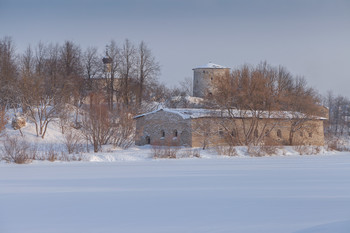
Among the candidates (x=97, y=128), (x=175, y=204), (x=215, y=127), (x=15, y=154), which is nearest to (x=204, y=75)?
(x=215, y=127)

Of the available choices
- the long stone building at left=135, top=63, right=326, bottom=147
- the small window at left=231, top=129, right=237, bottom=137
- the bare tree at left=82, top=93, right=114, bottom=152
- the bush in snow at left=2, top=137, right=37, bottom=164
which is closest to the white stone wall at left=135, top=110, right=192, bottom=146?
the long stone building at left=135, top=63, right=326, bottom=147

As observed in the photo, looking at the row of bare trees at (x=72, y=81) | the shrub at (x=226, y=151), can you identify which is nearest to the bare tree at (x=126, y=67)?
the row of bare trees at (x=72, y=81)

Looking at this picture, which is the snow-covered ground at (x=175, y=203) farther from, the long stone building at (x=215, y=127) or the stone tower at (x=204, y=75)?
the stone tower at (x=204, y=75)

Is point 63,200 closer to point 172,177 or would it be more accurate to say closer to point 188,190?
point 188,190

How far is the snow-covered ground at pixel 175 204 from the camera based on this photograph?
25.5ft

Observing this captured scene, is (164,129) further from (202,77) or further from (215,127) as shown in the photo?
(202,77)

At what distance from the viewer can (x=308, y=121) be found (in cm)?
3847

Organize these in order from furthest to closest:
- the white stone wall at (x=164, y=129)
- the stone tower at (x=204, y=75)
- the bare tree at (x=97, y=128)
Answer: the stone tower at (x=204, y=75), the white stone wall at (x=164, y=129), the bare tree at (x=97, y=128)

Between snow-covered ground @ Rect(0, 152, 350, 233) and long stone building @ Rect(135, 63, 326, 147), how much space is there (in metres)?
18.3

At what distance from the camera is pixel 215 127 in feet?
112

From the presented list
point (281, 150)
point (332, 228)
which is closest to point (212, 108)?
point (281, 150)

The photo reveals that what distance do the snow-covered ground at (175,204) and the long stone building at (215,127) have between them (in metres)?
18.3

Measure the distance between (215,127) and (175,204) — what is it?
2440 cm

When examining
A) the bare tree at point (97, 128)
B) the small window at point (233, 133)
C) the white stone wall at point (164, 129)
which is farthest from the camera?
the small window at point (233, 133)
